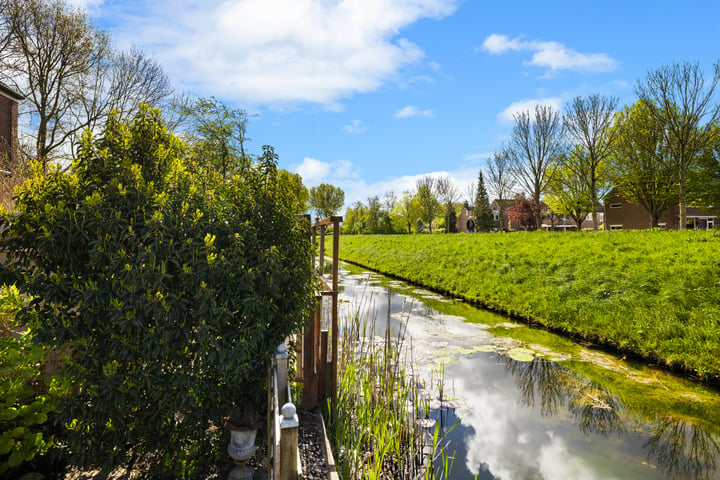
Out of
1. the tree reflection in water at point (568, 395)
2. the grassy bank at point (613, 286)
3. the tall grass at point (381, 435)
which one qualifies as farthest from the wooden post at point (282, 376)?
the grassy bank at point (613, 286)

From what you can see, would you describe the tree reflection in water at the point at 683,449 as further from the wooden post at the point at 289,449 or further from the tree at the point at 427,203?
the tree at the point at 427,203

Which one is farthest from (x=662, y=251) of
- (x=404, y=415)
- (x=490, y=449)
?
(x=404, y=415)

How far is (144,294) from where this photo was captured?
10.1ft

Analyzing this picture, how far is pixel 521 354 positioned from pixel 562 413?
2433mm

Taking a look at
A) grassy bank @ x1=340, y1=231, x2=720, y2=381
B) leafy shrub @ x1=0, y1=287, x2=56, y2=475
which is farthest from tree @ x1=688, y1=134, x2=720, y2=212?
leafy shrub @ x1=0, y1=287, x2=56, y2=475

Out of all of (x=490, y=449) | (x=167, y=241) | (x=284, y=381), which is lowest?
(x=490, y=449)

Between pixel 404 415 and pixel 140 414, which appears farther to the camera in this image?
pixel 404 415

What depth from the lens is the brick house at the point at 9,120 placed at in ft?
62.4

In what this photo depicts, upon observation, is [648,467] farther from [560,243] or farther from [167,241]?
[560,243]

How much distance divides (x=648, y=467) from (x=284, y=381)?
A: 14.6ft

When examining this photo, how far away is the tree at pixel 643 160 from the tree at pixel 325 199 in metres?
47.9

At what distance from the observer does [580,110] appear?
98.9 ft

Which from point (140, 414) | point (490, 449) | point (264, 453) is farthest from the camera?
point (490, 449)

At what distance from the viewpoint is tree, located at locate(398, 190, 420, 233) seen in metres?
58.1
